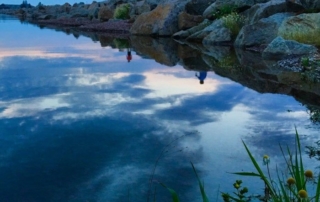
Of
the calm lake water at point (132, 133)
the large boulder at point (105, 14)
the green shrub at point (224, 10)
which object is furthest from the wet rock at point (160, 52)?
the large boulder at point (105, 14)

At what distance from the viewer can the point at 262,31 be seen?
15.2 metres

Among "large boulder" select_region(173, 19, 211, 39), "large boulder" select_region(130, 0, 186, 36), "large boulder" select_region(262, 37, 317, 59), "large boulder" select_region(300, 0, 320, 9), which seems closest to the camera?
"large boulder" select_region(262, 37, 317, 59)

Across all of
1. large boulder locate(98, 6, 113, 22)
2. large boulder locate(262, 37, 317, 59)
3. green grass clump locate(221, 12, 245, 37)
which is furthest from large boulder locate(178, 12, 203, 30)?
large boulder locate(98, 6, 113, 22)

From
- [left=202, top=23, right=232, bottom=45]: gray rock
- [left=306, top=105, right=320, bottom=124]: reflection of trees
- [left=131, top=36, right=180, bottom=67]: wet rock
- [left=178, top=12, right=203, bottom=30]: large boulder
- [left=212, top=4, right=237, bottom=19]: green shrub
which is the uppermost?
[left=212, top=4, right=237, bottom=19]: green shrub

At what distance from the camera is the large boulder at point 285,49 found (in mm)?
12258

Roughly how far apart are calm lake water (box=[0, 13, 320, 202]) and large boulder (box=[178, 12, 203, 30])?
11.0 metres

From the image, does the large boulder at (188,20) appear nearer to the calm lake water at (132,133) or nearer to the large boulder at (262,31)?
the large boulder at (262,31)

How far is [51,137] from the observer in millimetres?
5652

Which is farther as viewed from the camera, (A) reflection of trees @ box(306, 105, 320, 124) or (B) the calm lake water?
(A) reflection of trees @ box(306, 105, 320, 124)

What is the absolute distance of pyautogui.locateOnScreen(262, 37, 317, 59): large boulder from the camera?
12258mm

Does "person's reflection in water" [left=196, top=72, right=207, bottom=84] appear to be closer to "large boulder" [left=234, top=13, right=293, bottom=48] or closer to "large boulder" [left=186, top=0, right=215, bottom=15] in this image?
"large boulder" [left=234, top=13, right=293, bottom=48]

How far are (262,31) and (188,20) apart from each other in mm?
6535

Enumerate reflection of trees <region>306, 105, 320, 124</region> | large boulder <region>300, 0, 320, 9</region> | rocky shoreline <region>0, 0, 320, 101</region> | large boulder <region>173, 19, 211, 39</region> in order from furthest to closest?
large boulder <region>173, 19, 211, 39</region> < large boulder <region>300, 0, 320, 9</region> < rocky shoreline <region>0, 0, 320, 101</region> < reflection of trees <region>306, 105, 320, 124</region>

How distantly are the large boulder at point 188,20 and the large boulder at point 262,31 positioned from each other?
576 centimetres
